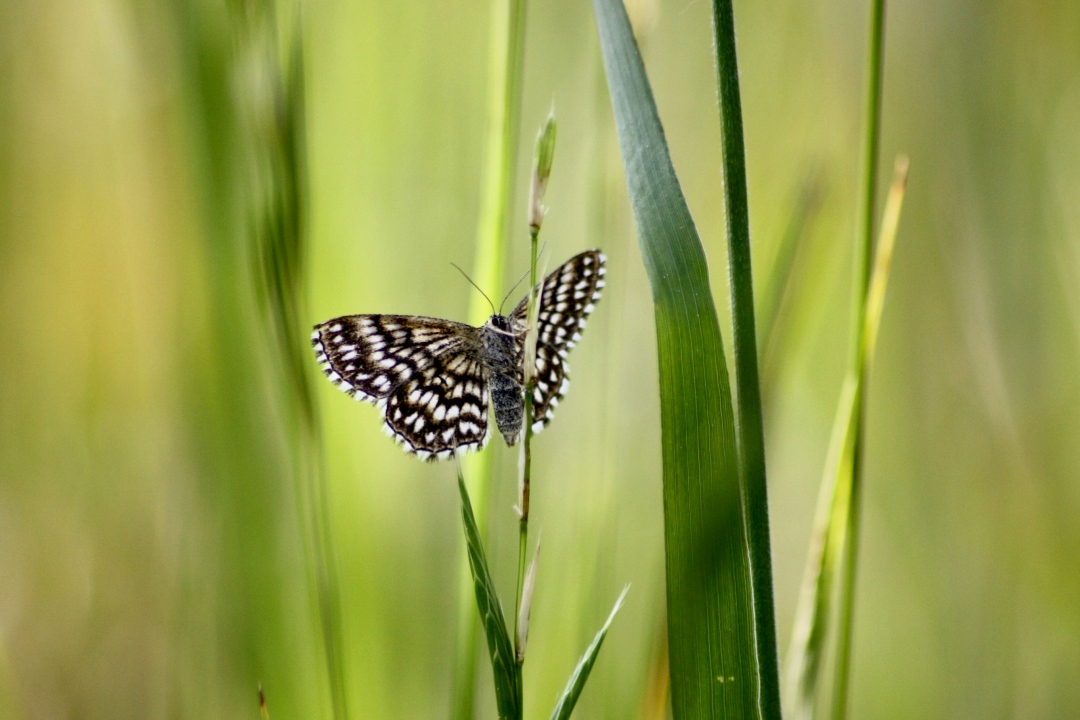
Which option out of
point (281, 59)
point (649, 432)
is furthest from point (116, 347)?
point (649, 432)

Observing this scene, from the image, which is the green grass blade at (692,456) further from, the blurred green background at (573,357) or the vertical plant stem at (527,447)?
the blurred green background at (573,357)

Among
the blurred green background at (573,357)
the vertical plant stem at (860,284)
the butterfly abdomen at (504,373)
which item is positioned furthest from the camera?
the blurred green background at (573,357)

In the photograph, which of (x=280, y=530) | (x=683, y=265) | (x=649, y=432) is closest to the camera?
(x=683, y=265)

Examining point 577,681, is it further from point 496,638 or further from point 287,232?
point 287,232

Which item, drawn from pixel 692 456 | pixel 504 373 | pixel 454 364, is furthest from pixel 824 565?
pixel 454 364

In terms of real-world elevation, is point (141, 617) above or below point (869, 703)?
above

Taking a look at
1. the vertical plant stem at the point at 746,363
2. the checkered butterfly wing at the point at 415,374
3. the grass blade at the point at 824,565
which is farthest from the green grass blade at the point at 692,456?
the checkered butterfly wing at the point at 415,374

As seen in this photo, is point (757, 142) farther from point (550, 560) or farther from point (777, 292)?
point (550, 560)

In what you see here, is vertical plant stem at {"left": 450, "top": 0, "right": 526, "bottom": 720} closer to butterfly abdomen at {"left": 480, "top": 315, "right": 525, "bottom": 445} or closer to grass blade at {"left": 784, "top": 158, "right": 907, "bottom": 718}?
butterfly abdomen at {"left": 480, "top": 315, "right": 525, "bottom": 445}
